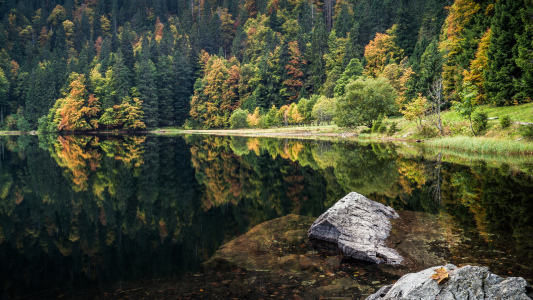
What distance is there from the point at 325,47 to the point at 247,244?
9919 centimetres

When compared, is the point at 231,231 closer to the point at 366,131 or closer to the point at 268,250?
the point at 268,250

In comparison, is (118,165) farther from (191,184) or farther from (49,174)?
(191,184)

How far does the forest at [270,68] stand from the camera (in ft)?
130

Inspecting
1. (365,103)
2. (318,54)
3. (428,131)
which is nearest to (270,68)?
(318,54)

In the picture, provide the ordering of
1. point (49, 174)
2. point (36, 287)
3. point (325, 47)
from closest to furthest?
point (36, 287) → point (49, 174) → point (325, 47)

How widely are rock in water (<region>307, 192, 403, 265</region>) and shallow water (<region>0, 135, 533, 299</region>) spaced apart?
316 mm

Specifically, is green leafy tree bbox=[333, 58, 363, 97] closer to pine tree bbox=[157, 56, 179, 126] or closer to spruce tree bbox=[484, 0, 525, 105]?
spruce tree bbox=[484, 0, 525, 105]

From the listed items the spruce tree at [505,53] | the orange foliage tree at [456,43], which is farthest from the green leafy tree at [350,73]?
the spruce tree at [505,53]

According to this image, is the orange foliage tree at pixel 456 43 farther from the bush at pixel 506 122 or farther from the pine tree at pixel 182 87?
the pine tree at pixel 182 87

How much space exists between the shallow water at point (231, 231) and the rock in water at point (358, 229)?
316 millimetres

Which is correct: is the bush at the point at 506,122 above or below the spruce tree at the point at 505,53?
below

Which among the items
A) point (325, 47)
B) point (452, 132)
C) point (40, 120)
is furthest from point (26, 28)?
point (452, 132)

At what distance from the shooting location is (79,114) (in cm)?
7788

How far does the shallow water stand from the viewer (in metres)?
5.98
